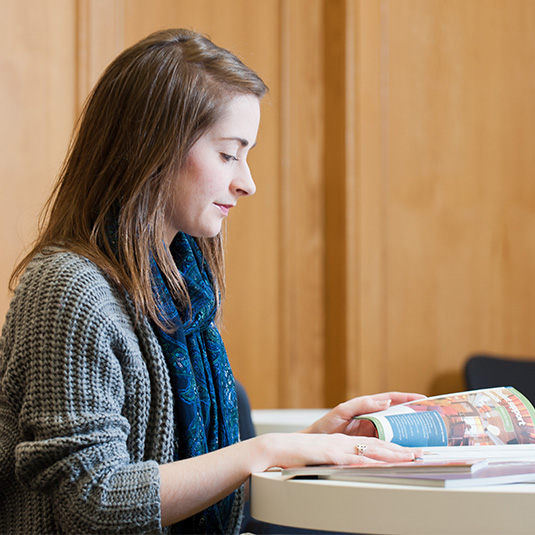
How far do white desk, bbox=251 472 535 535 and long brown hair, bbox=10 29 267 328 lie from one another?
375 millimetres

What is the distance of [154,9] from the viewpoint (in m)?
2.48

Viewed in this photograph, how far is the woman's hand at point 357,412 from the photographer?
1.29 m

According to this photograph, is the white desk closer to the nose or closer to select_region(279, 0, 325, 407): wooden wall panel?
the nose

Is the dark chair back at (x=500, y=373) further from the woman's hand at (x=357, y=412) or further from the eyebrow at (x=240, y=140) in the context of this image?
the eyebrow at (x=240, y=140)

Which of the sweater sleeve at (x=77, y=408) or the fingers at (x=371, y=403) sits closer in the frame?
the sweater sleeve at (x=77, y=408)

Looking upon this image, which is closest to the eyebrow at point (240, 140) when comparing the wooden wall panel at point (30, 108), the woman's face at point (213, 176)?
the woman's face at point (213, 176)

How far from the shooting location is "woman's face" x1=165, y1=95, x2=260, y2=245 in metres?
1.28

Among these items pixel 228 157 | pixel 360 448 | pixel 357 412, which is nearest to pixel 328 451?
pixel 360 448

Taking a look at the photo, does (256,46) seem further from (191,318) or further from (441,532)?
(441,532)

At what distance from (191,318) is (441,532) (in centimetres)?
53

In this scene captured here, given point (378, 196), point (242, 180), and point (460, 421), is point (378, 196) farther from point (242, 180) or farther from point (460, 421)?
point (460, 421)

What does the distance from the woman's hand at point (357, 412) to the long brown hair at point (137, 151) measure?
1.01 ft

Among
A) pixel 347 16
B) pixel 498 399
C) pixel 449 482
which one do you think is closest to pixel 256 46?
pixel 347 16

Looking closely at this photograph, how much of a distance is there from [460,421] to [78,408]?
0.54m
